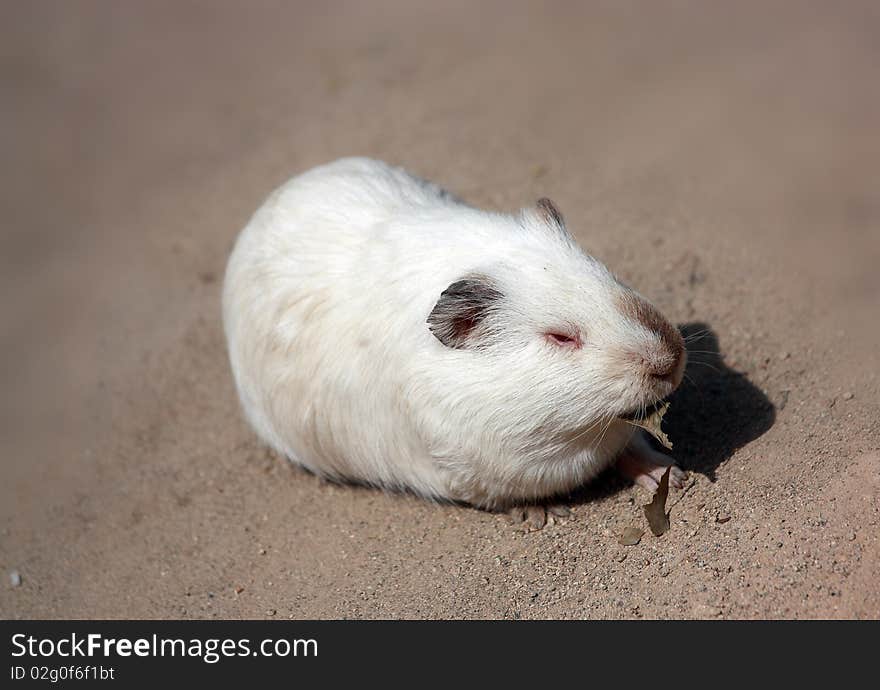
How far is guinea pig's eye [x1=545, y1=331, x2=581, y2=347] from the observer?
4812mm

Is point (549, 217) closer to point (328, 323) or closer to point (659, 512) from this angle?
point (328, 323)

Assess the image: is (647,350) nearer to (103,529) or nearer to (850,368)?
(850,368)

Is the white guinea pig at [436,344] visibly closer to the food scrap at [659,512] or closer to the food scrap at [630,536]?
the food scrap at [659,512]

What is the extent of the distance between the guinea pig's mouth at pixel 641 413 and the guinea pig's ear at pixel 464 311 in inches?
35.0

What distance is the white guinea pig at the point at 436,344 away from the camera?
482 cm

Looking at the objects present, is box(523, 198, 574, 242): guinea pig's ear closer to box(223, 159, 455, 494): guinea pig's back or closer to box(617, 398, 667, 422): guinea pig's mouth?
box(223, 159, 455, 494): guinea pig's back

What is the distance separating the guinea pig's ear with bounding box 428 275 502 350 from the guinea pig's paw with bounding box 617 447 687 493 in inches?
51.9

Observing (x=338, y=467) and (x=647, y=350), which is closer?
(x=647, y=350)

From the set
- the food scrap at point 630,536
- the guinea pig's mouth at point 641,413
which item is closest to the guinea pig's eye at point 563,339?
the guinea pig's mouth at point 641,413

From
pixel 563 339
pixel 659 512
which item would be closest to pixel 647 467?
pixel 659 512

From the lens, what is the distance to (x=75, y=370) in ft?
29.3

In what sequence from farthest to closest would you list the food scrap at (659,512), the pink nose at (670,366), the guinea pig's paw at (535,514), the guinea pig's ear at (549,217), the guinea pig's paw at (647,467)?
1. the guinea pig's paw at (535,514)
2. the guinea pig's paw at (647,467)
3. the guinea pig's ear at (549,217)
4. the food scrap at (659,512)
5. the pink nose at (670,366)

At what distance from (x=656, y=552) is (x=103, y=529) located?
429 cm

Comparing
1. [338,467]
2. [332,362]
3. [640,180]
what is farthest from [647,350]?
[640,180]
